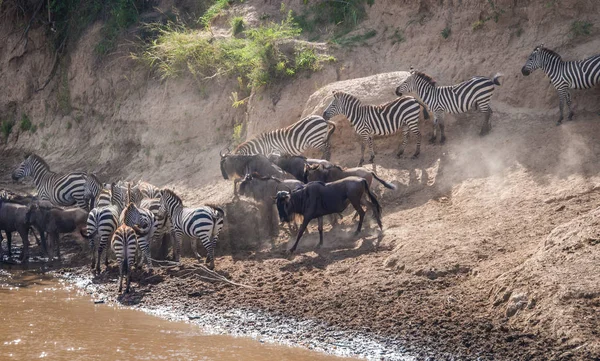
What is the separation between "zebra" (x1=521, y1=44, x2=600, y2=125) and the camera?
49.6ft

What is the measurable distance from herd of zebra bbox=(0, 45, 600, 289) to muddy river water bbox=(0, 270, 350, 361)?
162cm

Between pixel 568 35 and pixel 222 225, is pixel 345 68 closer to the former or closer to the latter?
pixel 568 35

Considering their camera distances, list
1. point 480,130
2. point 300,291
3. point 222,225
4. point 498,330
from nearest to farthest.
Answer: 1. point 498,330
2. point 300,291
3. point 222,225
4. point 480,130

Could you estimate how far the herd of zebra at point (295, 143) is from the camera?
1377 centimetres

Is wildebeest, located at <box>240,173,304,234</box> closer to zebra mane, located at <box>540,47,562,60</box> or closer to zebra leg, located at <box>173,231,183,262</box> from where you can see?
zebra leg, located at <box>173,231,183,262</box>

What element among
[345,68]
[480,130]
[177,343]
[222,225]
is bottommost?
[177,343]

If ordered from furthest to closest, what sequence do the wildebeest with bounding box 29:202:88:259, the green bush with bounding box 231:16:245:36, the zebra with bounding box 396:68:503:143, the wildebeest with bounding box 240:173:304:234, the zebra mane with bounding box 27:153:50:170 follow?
the green bush with bounding box 231:16:245:36 < the zebra mane with bounding box 27:153:50:170 < the zebra with bounding box 396:68:503:143 < the wildebeest with bounding box 29:202:88:259 < the wildebeest with bounding box 240:173:304:234

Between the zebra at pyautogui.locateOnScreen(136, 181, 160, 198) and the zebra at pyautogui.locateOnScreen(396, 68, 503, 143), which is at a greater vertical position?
the zebra at pyautogui.locateOnScreen(396, 68, 503, 143)

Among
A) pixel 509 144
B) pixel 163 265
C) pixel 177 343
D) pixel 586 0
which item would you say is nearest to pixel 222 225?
pixel 163 265

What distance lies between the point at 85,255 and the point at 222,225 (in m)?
3.23

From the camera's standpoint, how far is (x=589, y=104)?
15.5m

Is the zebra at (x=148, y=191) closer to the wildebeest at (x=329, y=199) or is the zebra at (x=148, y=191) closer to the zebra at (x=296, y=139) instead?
the zebra at (x=296, y=139)

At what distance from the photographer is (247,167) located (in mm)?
16141

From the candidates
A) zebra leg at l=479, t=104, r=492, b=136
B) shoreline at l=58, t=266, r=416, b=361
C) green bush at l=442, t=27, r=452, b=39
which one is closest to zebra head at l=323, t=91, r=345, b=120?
zebra leg at l=479, t=104, r=492, b=136
